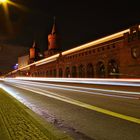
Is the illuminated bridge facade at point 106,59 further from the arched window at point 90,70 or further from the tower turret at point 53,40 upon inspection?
the tower turret at point 53,40

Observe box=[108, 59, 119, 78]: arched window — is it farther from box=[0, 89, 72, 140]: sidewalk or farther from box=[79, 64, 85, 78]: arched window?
box=[0, 89, 72, 140]: sidewalk

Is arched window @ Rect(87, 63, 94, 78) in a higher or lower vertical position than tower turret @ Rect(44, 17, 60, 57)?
lower

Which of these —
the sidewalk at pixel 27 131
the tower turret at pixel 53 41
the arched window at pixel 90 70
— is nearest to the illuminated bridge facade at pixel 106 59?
the arched window at pixel 90 70

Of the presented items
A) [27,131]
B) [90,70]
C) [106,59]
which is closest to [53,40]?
[90,70]

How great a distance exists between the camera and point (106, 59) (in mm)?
44812

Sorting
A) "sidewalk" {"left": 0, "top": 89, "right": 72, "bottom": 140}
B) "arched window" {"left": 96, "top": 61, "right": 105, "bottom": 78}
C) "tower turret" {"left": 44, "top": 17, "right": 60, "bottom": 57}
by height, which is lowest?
"sidewalk" {"left": 0, "top": 89, "right": 72, "bottom": 140}

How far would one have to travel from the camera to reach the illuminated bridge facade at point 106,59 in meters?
36.3

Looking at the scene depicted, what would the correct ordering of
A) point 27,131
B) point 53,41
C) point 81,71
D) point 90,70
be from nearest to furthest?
point 27,131, point 90,70, point 81,71, point 53,41

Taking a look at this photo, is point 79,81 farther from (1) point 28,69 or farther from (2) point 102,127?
(1) point 28,69

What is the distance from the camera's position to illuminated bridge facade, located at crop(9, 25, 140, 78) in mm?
36344

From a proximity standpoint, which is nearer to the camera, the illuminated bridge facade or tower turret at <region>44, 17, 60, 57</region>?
the illuminated bridge facade

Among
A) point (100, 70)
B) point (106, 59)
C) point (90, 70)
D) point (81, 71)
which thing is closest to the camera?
point (106, 59)

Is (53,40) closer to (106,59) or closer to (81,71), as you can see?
(81,71)

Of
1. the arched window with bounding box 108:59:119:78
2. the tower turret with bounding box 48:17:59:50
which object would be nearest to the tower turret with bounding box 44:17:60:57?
the tower turret with bounding box 48:17:59:50
